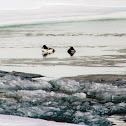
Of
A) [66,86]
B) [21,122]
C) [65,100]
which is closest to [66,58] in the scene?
[66,86]

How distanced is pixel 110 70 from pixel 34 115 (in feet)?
→ 25.3

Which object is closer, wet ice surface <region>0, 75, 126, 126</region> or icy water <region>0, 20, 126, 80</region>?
wet ice surface <region>0, 75, 126, 126</region>

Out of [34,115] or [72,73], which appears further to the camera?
[72,73]

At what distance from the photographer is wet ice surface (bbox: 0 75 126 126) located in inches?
257

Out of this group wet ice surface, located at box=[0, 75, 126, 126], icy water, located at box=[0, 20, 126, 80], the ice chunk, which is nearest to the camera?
wet ice surface, located at box=[0, 75, 126, 126]

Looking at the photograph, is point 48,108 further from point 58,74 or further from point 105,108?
point 58,74

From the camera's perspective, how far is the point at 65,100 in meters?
7.89

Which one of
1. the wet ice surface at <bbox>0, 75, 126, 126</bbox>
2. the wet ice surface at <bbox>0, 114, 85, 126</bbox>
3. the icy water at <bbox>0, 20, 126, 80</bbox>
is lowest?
the wet ice surface at <bbox>0, 75, 126, 126</bbox>

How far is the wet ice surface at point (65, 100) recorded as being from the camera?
653 cm

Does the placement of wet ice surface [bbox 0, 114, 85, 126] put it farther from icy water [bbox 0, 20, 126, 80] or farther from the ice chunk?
icy water [bbox 0, 20, 126, 80]

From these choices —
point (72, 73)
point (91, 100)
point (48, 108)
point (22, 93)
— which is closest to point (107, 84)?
point (91, 100)

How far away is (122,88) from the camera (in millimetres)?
8852

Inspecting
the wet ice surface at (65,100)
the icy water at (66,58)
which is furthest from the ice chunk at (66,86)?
the icy water at (66,58)

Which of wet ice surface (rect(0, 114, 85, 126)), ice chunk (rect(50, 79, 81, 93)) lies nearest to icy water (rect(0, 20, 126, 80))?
ice chunk (rect(50, 79, 81, 93))
